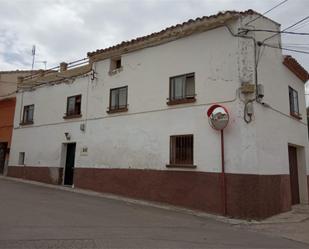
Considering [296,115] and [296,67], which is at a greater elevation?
[296,67]

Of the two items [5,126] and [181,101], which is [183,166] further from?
[5,126]

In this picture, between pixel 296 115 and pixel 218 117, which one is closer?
pixel 218 117

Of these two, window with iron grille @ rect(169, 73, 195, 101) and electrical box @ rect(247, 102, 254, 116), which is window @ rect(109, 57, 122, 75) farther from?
electrical box @ rect(247, 102, 254, 116)

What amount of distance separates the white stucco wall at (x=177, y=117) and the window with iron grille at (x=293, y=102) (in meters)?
A: 0.55

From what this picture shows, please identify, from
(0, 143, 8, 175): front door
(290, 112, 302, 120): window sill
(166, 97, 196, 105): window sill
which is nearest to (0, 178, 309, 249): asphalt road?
(166, 97, 196, 105): window sill

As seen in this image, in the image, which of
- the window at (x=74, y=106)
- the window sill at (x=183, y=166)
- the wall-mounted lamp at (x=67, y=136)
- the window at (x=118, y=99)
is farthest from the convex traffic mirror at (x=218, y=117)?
the wall-mounted lamp at (x=67, y=136)

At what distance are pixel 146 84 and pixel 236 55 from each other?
159 inches

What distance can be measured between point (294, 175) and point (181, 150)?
5375 millimetres

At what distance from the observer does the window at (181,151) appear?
502 inches

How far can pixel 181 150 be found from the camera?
13.0 meters

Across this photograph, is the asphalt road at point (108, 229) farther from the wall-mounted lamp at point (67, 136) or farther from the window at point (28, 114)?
the window at point (28, 114)

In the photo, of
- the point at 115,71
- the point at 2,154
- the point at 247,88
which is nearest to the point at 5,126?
the point at 2,154

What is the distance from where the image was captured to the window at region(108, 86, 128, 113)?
607 inches

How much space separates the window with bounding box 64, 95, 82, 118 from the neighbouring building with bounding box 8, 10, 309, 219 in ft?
0.16
